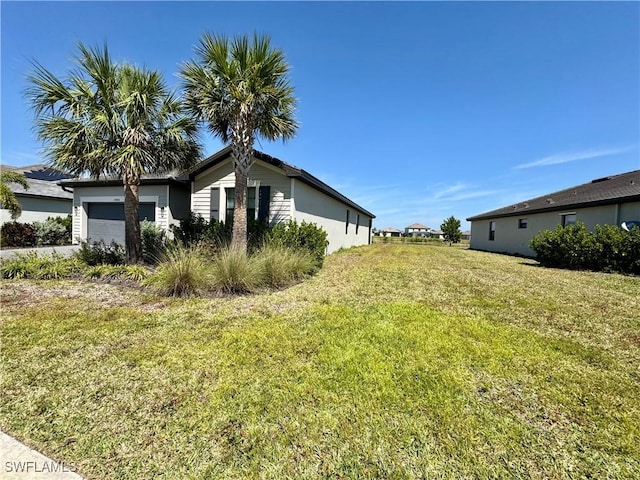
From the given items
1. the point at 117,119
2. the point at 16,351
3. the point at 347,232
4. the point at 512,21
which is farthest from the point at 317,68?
the point at 16,351

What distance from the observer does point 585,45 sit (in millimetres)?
8688

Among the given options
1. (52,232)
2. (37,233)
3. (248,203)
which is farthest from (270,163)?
(37,233)

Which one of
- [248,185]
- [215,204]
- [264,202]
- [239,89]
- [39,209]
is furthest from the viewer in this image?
[39,209]

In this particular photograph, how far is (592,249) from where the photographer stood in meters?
10.2

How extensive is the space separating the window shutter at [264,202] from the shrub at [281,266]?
2.97 m

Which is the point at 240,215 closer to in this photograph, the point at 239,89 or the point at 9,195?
the point at 239,89

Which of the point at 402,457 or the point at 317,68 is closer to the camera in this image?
the point at 402,457

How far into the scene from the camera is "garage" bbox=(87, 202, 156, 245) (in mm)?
13570

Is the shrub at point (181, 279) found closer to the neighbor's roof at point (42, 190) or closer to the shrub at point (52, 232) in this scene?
the shrub at point (52, 232)

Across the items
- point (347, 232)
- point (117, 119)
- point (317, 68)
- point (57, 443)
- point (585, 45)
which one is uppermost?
point (317, 68)

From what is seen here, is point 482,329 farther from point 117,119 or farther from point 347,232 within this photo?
point 347,232

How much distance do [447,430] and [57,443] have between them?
9.26 feet

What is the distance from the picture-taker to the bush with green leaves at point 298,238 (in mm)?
9172

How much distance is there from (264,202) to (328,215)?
461 centimetres
